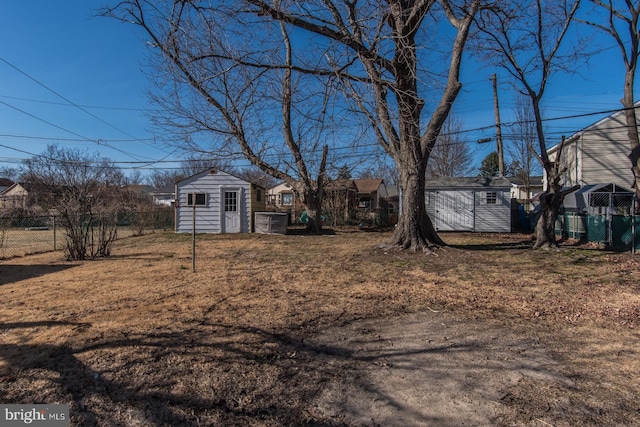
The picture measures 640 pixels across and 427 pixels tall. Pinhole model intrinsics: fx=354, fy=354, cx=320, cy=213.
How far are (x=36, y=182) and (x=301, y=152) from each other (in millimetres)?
27061

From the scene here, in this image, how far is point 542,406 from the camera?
2.44 meters

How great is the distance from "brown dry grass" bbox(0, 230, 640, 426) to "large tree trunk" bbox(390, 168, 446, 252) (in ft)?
4.07

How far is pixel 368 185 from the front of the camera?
3772 cm

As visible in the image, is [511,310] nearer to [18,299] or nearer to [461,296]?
[461,296]

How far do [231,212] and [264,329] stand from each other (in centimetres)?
1531

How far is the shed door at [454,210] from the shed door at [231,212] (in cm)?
1076

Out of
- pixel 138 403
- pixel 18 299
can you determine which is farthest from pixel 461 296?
pixel 18 299

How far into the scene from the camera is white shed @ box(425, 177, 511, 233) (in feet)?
61.0

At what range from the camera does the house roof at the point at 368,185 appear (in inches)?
1453

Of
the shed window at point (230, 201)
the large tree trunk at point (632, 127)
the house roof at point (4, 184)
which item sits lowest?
the shed window at point (230, 201)

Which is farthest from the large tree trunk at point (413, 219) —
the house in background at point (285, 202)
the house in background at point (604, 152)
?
the house in background at point (285, 202)

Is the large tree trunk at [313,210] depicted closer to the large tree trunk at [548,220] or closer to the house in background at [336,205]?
the house in background at [336,205]

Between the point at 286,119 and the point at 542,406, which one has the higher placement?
the point at 286,119

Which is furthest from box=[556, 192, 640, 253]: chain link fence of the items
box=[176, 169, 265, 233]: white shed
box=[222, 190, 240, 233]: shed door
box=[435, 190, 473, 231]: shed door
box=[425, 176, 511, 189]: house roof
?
box=[222, 190, 240, 233]: shed door
